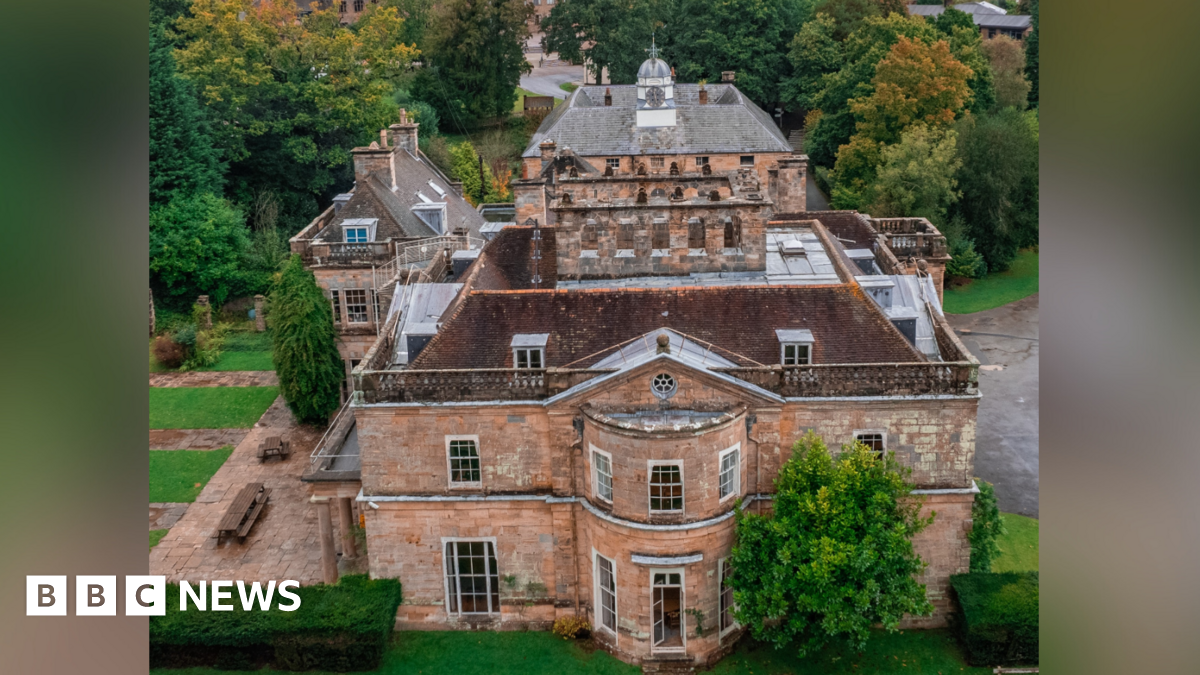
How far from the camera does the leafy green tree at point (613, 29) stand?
286ft

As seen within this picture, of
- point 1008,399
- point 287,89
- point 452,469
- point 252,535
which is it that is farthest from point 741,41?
point 452,469

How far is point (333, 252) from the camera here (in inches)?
1790

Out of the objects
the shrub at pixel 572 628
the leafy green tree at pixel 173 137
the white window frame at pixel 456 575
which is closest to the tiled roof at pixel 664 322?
the white window frame at pixel 456 575

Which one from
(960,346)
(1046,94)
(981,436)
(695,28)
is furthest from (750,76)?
(1046,94)

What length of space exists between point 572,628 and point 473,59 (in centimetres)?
6177

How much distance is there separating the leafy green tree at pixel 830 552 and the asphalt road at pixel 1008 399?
11.7 metres

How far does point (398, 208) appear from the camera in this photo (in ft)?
159

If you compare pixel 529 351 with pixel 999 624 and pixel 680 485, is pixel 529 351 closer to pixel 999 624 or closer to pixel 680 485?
pixel 680 485

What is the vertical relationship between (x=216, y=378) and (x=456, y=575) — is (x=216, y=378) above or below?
above

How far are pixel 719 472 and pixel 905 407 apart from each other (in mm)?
5284

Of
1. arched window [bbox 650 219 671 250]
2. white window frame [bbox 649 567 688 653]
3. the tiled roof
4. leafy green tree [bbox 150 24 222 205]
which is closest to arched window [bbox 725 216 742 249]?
arched window [bbox 650 219 671 250]

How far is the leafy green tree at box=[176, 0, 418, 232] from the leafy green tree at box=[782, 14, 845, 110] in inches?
1236

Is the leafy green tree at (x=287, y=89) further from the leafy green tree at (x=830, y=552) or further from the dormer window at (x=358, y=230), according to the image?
the leafy green tree at (x=830, y=552)

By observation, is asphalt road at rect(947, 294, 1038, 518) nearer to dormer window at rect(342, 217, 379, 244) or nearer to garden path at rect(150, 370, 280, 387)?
dormer window at rect(342, 217, 379, 244)
